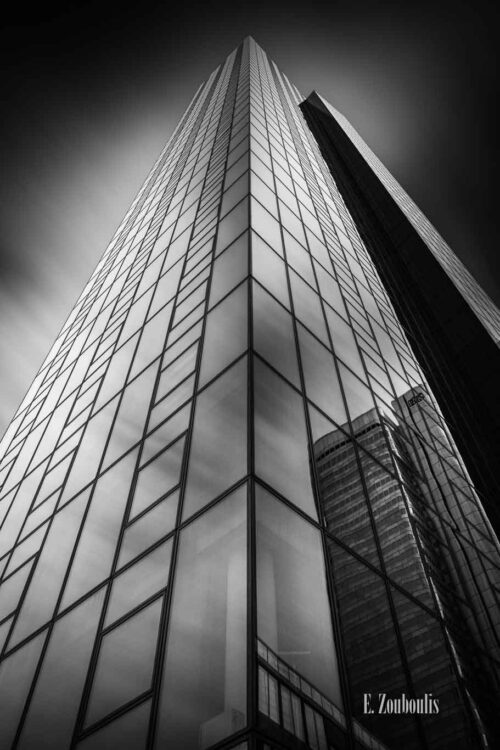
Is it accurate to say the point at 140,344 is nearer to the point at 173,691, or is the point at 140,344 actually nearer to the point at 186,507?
the point at 186,507

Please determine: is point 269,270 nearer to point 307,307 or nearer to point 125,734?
point 307,307

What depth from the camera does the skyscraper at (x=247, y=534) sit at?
22.9 feet

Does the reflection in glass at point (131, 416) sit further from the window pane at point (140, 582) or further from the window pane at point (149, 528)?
the window pane at point (140, 582)

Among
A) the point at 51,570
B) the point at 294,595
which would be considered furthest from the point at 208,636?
the point at 51,570

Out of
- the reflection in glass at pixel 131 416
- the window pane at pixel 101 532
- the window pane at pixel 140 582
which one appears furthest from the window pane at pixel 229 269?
the window pane at pixel 140 582

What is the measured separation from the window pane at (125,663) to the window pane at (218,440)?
69.0 inches

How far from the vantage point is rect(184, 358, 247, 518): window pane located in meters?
8.91

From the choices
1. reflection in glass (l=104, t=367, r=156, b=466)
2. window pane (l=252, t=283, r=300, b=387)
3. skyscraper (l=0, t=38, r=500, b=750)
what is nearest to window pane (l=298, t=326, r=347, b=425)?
skyscraper (l=0, t=38, r=500, b=750)

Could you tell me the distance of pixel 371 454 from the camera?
12.1 m

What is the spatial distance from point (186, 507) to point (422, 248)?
35.4 m

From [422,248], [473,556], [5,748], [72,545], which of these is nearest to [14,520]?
[72,545]

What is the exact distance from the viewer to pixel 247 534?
301 inches

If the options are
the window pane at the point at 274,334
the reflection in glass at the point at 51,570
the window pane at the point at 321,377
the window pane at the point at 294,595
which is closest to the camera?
the window pane at the point at 294,595

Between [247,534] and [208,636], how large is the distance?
1.38 m
